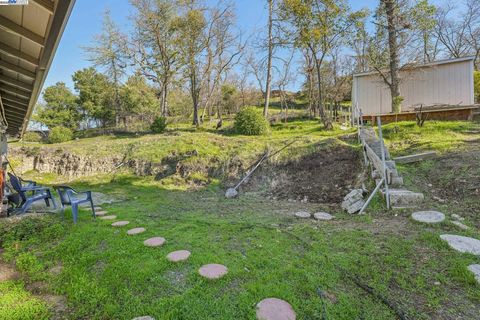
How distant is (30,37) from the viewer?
8.62 ft

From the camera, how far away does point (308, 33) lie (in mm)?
11312

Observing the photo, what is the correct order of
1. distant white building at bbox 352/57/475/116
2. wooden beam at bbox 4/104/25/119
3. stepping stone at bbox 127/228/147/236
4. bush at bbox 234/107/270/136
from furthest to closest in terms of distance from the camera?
bush at bbox 234/107/270/136, distant white building at bbox 352/57/475/116, wooden beam at bbox 4/104/25/119, stepping stone at bbox 127/228/147/236

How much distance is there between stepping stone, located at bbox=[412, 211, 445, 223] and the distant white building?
8.41 m

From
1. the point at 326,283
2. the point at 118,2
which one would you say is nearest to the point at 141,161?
the point at 326,283

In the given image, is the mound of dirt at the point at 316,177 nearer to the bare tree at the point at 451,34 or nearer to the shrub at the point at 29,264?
the shrub at the point at 29,264

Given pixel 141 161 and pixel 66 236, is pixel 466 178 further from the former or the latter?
pixel 141 161

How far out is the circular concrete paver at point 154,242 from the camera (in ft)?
11.1

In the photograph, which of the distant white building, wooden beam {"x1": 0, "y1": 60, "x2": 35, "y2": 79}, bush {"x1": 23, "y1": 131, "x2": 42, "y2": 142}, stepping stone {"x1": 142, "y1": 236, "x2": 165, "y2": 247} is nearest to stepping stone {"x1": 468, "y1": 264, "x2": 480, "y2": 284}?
stepping stone {"x1": 142, "y1": 236, "x2": 165, "y2": 247}

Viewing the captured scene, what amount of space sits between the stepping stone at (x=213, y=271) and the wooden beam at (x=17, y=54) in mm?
3385

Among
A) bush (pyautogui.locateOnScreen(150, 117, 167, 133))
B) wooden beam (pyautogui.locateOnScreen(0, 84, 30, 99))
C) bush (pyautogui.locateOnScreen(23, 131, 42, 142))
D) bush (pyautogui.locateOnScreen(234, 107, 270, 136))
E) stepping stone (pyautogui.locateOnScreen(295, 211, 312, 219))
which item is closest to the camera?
stepping stone (pyautogui.locateOnScreen(295, 211, 312, 219))

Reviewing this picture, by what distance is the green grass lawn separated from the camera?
2.14 m

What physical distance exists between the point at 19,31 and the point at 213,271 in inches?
127

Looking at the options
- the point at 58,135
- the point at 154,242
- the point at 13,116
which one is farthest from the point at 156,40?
the point at 154,242

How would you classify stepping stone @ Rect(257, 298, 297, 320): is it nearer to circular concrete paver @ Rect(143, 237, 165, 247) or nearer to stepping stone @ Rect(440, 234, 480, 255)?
circular concrete paver @ Rect(143, 237, 165, 247)
